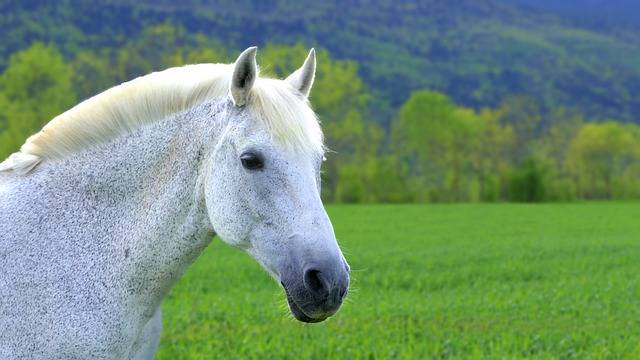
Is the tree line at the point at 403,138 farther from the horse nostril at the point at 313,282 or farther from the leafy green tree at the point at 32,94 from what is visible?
the horse nostril at the point at 313,282

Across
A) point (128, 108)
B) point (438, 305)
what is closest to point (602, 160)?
point (438, 305)

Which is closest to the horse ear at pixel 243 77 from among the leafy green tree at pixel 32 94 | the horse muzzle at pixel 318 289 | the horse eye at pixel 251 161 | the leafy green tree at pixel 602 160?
the horse eye at pixel 251 161

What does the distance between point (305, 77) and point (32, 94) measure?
60822 millimetres

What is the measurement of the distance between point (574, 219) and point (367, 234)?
14.6 metres

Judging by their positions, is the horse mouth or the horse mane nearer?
the horse mouth

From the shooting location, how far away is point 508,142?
91.6m

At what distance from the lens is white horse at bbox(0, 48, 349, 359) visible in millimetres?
3457

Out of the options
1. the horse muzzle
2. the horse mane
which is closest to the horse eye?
the horse mane

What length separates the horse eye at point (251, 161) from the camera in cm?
349

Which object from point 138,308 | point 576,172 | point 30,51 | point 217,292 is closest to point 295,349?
point 138,308

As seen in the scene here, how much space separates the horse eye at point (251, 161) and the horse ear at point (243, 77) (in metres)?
0.26

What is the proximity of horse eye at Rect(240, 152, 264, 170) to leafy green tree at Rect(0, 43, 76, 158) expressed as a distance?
189 ft

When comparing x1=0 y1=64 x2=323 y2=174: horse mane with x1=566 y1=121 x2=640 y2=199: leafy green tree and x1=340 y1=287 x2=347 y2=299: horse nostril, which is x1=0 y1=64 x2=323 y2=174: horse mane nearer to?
x1=340 y1=287 x2=347 y2=299: horse nostril

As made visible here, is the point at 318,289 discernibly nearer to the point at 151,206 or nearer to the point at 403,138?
the point at 151,206
